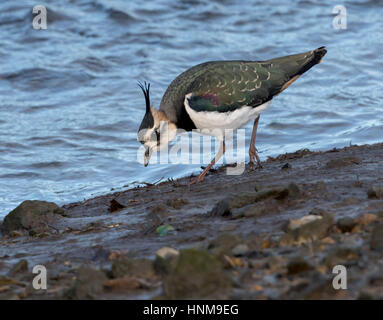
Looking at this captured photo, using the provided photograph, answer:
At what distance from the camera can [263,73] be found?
24.8 ft

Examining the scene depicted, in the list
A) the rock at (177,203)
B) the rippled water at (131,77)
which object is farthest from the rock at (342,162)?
the rippled water at (131,77)

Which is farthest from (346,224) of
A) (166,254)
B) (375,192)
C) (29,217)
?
(29,217)

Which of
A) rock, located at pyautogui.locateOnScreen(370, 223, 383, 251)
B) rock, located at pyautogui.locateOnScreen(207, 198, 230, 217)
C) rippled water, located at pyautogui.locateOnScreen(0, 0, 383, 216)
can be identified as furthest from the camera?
rippled water, located at pyautogui.locateOnScreen(0, 0, 383, 216)

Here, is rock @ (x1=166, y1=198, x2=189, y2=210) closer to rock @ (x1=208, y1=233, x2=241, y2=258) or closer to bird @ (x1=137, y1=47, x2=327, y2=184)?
bird @ (x1=137, y1=47, x2=327, y2=184)

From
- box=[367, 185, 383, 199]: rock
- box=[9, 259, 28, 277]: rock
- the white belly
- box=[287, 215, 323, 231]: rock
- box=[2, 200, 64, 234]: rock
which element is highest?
the white belly

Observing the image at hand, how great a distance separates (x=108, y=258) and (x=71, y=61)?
30.2 ft

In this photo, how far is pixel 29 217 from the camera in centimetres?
671

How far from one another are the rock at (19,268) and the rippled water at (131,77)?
359 cm

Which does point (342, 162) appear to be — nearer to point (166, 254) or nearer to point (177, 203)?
point (177, 203)

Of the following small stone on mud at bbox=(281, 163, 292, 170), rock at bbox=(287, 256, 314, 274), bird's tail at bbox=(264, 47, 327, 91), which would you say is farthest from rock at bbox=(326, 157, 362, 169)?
rock at bbox=(287, 256, 314, 274)

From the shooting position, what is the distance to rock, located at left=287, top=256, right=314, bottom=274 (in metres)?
3.78

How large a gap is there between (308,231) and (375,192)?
3.56 ft

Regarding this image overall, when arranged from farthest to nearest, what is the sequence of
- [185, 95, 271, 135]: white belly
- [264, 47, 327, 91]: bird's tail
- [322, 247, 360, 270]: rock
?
[264, 47, 327, 91]: bird's tail, [185, 95, 271, 135]: white belly, [322, 247, 360, 270]: rock

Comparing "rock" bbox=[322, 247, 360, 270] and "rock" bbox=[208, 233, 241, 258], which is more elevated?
"rock" bbox=[322, 247, 360, 270]
